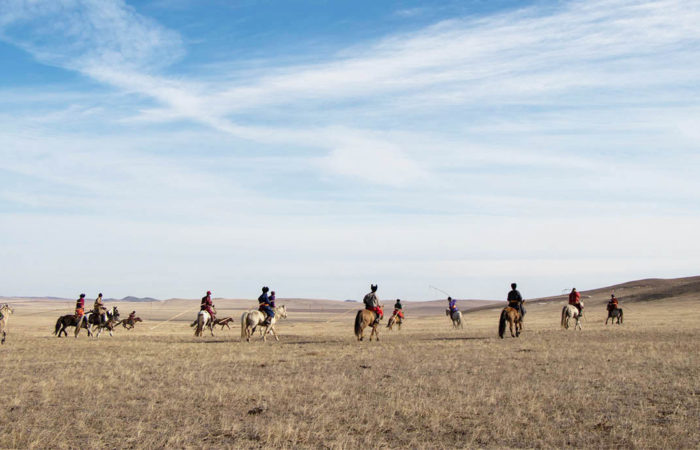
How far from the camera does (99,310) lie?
3312 cm

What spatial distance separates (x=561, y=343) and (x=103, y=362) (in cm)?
1633

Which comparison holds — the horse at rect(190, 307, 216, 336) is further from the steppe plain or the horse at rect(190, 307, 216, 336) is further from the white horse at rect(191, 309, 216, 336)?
the steppe plain

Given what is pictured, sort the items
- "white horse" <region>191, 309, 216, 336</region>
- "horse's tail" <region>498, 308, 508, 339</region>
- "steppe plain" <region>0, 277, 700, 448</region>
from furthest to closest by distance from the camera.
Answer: "white horse" <region>191, 309, 216, 336</region> → "horse's tail" <region>498, 308, 508, 339</region> → "steppe plain" <region>0, 277, 700, 448</region>

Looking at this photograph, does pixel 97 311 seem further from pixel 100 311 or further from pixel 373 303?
pixel 373 303

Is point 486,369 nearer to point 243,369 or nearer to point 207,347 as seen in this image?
point 243,369

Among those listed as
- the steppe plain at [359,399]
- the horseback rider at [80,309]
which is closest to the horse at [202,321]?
the horseback rider at [80,309]

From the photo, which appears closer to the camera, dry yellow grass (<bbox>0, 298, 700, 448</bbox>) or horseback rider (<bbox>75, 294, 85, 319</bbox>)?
dry yellow grass (<bbox>0, 298, 700, 448</bbox>)

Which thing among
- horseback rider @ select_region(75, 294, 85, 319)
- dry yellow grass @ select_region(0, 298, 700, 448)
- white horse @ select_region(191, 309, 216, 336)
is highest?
horseback rider @ select_region(75, 294, 85, 319)

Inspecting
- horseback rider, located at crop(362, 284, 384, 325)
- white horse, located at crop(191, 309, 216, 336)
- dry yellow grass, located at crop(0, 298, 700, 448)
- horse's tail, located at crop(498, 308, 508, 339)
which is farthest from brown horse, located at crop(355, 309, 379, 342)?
white horse, located at crop(191, 309, 216, 336)

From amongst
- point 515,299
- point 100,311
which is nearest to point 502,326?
point 515,299

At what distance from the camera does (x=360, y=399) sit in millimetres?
12531

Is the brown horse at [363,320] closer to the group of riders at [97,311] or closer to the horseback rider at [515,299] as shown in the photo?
the horseback rider at [515,299]

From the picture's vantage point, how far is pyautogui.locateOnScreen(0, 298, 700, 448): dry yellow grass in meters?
9.53

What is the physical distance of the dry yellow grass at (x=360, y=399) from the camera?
9.53m
